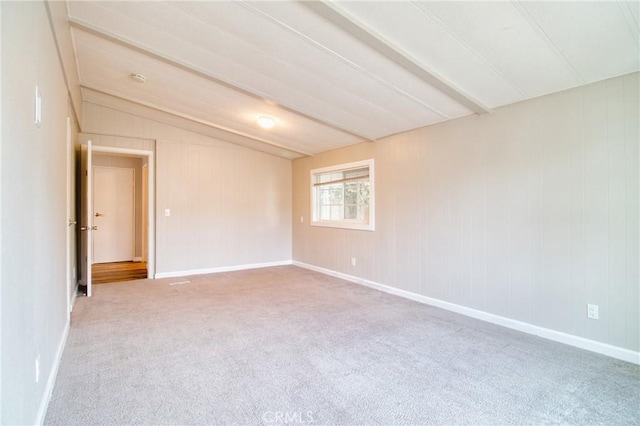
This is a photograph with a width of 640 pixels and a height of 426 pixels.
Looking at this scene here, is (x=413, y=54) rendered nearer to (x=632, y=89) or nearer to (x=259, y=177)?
(x=632, y=89)

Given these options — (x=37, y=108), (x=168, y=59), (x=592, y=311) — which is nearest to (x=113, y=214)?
(x=168, y=59)

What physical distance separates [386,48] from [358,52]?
0.27 meters

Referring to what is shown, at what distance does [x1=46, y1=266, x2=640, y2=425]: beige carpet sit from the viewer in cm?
189

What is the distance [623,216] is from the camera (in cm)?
259

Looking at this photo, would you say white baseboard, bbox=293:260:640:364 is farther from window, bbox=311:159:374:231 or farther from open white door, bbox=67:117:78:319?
open white door, bbox=67:117:78:319

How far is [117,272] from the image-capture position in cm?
612

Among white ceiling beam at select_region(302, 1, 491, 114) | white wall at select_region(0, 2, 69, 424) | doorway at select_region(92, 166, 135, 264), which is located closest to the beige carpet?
white wall at select_region(0, 2, 69, 424)

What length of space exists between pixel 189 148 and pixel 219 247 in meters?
1.85

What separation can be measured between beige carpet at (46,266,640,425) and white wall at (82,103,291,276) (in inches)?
80.2

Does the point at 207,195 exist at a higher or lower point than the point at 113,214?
higher

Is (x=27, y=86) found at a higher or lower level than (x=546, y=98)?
lower

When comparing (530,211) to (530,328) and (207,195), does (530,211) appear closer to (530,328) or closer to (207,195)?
(530,328)

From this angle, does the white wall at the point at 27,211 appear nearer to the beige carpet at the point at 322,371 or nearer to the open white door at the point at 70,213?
the beige carpet at the point at 322,371

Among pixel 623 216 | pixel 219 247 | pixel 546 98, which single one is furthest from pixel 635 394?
pixel 219 247
